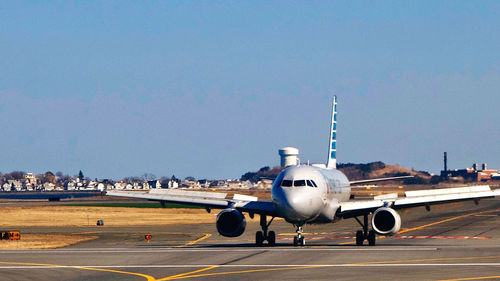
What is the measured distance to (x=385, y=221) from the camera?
44.2 meters

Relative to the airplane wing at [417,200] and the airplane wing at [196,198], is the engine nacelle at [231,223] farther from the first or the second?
the airplane wing at [417,200]

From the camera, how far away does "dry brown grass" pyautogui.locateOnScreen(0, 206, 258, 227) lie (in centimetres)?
8176

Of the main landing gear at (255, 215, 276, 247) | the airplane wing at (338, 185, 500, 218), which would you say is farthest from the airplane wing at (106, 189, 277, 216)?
the airplane wing at (338, 185, 500, 218)

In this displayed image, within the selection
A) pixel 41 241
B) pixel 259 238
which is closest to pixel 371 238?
pixel 259 238

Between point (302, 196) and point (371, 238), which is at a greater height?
point (302, 196)

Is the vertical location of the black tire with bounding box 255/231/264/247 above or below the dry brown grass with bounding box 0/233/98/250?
above

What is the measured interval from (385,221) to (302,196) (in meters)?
5.02

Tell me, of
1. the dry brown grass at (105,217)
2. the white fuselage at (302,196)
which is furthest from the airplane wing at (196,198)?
the dry brown grass at (105,217)

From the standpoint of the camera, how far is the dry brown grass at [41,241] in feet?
162

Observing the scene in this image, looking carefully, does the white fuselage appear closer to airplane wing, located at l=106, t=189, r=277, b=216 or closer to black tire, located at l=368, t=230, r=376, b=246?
black tire, located at l=368, t=230, r=376, b=246

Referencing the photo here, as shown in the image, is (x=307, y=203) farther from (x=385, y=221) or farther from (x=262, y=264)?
(x=262, y=264)

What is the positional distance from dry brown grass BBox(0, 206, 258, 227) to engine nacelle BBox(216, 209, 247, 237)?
3424 cm

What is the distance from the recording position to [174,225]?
76438 mm

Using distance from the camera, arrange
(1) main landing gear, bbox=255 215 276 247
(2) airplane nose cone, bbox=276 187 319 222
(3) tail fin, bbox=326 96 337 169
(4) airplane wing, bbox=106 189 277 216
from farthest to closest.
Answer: (3) tail fin, bbox=326 96 337 169, (4) airplane wing, bbox=106 189 277 216, (1) main landing gear, bbox=255 215 276 247, (2) airplane nose cone, bbox=276 187 319 222
